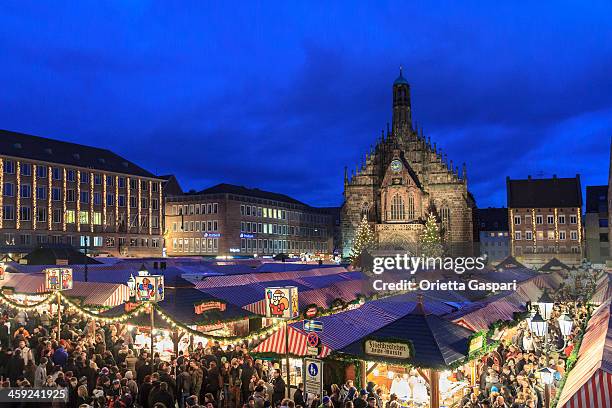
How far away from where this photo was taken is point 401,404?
13.7 m

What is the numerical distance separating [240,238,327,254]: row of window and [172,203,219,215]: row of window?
5.79 metres

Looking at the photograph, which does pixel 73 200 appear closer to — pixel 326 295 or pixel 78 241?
pixel 78 241

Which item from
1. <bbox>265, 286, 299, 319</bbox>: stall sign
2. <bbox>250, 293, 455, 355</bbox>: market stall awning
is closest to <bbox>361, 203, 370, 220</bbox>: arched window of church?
<bbox>250, 293, 455, 355</bbox>: market stall awning

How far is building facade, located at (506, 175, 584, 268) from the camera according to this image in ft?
257

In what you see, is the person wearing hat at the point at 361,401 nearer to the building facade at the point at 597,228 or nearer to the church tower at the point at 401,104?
the church tower at the point at 401,104

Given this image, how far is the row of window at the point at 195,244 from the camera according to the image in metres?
78.6

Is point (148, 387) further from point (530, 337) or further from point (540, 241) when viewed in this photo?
point (540, 241)

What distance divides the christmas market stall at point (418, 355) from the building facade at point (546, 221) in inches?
2659

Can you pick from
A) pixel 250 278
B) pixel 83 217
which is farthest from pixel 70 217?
pixel 250 278

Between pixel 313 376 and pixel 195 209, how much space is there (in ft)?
231

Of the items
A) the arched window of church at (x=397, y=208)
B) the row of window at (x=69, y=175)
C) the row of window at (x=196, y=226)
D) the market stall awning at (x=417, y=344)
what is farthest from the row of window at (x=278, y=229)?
the market stall awning at (x=417, y=344)

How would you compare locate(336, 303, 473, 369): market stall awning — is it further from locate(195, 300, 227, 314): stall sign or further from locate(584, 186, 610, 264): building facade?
locate(584, 186, 610, 264): building facade

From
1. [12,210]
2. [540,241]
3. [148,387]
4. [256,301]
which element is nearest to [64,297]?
[256,301]

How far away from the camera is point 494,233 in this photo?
96875 millimetres
